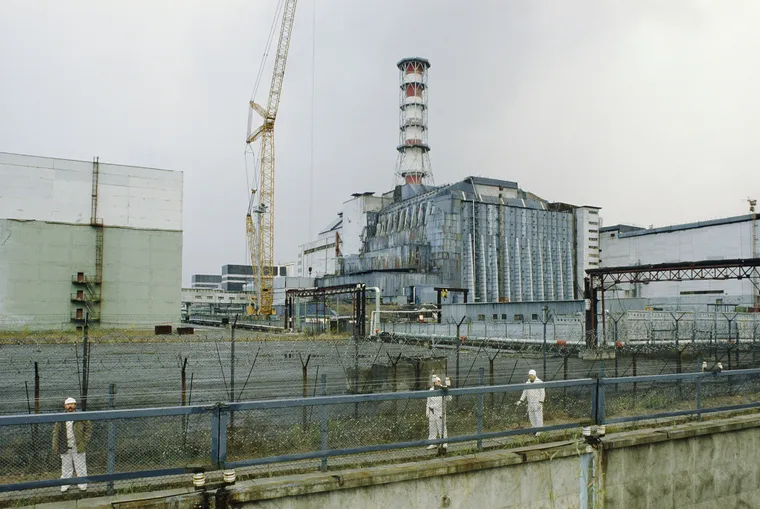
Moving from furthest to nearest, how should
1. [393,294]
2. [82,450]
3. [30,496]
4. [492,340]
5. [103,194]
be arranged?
1. [393,294]
2. [103,194]
3. [492,340]
4. [82,450]
5. [30,496]

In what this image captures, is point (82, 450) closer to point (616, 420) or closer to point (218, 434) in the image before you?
point (218, 434)

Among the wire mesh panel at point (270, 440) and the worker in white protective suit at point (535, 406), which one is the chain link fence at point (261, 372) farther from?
the worker in white protective suit at point (535, 406)

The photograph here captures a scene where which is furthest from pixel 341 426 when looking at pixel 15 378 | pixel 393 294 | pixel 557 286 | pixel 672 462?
pixel 557 286

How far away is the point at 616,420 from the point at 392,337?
37.1 meters

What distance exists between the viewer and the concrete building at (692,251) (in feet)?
258

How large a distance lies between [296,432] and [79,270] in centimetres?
4994

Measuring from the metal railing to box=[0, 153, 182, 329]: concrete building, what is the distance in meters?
46.3

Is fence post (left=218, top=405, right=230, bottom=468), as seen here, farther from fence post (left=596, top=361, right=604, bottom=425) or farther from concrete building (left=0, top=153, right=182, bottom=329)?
concrete building (left=0, top=153, right=182, bottom=329)

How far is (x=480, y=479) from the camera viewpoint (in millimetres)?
9875

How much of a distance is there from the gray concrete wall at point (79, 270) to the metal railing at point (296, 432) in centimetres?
4623

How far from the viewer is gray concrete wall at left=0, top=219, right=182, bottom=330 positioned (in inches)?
2044

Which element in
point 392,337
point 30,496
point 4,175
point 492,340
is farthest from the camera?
point 4,175

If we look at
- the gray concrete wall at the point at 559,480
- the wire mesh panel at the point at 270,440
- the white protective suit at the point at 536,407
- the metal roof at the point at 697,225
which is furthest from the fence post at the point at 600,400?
the metal roof at the point at 697,225

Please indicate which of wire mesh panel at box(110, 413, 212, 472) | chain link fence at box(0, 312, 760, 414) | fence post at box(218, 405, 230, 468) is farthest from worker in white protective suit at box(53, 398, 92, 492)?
fence post at box(218, 405, 230, 468)
